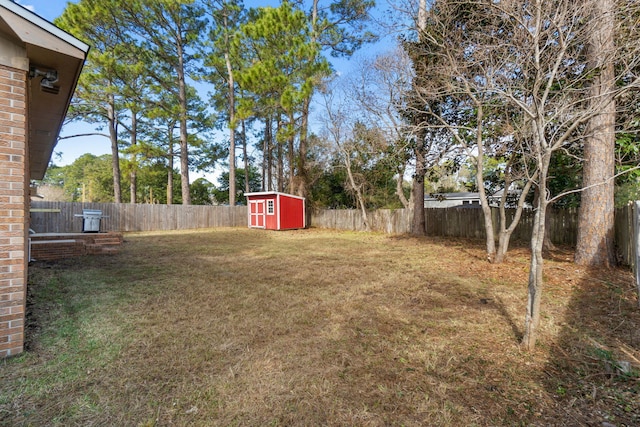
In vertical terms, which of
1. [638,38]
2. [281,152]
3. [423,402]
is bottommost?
[423,402]

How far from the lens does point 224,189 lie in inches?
1127

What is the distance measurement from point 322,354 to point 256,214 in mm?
15419

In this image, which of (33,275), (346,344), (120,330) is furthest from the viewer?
(33,275)

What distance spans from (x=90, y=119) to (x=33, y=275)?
17208 millimetres

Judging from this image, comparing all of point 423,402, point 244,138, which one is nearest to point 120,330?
point 423,402

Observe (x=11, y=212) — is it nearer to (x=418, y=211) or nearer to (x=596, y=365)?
(x=596, y=365)

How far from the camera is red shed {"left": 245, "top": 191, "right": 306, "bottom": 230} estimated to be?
1568 cm

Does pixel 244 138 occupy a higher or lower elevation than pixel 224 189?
higher

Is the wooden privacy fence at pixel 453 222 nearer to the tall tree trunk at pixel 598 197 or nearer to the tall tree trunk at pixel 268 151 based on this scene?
the tall tree trunk at pixel 598 197

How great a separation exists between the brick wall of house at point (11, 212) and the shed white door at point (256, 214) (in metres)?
14.3

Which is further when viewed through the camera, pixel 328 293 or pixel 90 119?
pixel 90 119

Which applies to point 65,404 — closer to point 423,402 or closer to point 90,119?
point 423,402

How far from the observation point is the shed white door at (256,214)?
661 inches

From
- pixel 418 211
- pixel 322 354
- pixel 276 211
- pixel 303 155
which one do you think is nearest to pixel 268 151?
pixel 303 155
